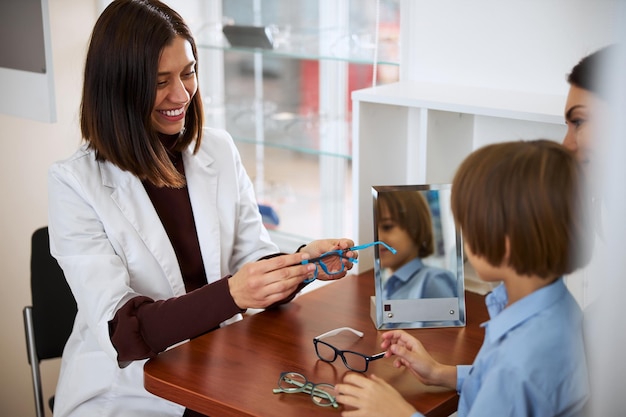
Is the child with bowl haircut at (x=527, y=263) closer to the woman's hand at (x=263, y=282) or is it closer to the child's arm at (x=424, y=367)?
the child's arm at (x=424, y=367)

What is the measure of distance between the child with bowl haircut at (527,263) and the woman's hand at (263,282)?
0.44 metres

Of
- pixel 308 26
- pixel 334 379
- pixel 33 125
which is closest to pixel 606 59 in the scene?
pixel 334 379

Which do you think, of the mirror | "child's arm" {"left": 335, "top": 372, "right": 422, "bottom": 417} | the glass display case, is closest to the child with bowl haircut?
"child's arm" {"left": 335, "top": 372, "right": 422, "bottom": 417}

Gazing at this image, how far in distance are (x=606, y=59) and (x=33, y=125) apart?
6.78 ft

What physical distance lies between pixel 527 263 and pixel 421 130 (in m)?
0.86

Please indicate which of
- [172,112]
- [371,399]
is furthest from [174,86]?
[371,399]

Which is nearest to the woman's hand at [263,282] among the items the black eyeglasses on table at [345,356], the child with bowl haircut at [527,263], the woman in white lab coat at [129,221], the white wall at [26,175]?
the woman in white lab coat at [129,221]

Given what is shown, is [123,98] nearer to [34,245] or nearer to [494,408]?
[34,245]

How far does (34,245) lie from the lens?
187 centimetres

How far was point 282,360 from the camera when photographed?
1.36 metres

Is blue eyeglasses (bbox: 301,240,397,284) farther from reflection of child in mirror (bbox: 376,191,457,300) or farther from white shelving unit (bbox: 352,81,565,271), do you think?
white shelving unit (bbox: 352,81,565,271)

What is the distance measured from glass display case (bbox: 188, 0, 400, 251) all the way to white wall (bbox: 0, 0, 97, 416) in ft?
1.29

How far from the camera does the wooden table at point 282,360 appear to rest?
122cm

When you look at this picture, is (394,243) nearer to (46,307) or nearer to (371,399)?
(371,399)
